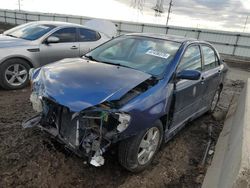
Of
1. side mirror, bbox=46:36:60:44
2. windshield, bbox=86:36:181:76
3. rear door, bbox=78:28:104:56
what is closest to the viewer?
windshield, bbox=86:36:181:76

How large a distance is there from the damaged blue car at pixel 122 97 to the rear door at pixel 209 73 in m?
0.27

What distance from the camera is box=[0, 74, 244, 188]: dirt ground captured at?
2.99 m

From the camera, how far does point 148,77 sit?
131 inches

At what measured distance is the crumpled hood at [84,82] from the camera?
9.12 feet

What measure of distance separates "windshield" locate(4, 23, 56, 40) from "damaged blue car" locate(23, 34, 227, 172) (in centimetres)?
283

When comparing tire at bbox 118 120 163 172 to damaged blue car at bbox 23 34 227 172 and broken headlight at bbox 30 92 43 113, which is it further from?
broken headlight at bbox 30 92 43 113

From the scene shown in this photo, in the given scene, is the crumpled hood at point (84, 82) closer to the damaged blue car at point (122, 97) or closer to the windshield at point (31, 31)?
the damaged blue car at point (122, 97)

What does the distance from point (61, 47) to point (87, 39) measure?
1020mm

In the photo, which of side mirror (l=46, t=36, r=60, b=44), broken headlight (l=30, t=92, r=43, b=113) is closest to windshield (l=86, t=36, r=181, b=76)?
broken headlight (l=30, t=92, r=43, b=113)

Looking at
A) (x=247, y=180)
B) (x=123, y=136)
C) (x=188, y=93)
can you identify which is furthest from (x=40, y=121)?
(x=247, y=180)

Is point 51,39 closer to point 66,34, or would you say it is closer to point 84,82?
point 66,34

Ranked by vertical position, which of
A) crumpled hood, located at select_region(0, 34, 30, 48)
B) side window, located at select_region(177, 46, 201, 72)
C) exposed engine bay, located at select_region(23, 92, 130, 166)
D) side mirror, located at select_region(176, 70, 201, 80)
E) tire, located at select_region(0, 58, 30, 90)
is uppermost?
side window, located at select_region(177, 46, 201, 72)

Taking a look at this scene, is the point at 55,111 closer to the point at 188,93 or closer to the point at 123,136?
the point at 123,136

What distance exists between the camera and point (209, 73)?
4730 mm
